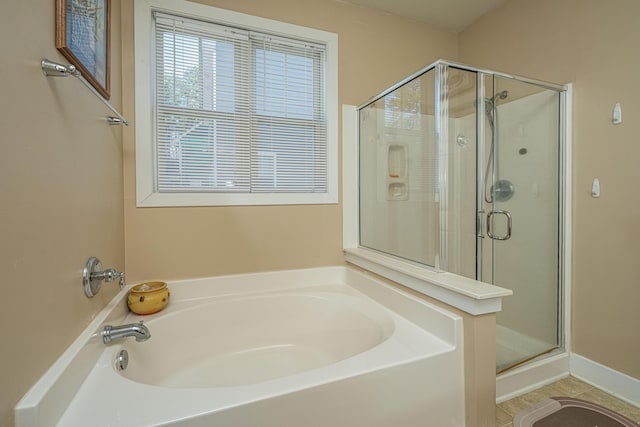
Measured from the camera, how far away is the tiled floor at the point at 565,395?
156cm

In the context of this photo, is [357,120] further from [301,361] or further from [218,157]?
[301,361]

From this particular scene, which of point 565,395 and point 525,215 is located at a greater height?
point 525,215

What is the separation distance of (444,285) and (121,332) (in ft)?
4.62

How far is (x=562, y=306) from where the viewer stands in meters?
1.98

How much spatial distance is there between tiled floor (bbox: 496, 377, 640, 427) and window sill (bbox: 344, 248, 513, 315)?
2.47 ft

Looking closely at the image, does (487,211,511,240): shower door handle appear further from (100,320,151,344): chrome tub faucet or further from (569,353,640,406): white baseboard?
(100,320,151,344): chrome tub faucet

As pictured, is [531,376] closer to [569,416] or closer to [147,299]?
[569,416]

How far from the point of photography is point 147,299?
5.26 ft

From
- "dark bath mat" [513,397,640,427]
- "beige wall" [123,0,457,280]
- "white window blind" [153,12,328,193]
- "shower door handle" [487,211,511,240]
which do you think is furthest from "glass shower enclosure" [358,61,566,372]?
"dark bath mat" [513,397,640,427]

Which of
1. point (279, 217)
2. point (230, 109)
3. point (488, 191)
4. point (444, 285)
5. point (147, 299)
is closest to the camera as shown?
point (444, 285)

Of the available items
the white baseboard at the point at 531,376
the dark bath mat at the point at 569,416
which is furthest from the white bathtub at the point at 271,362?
the white baseboard at the point at 531,376

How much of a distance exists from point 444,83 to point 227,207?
1.48 meters

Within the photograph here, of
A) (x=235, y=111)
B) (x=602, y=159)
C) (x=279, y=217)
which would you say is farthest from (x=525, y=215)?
(x=235, y=111)

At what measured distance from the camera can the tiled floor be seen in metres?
1.56
